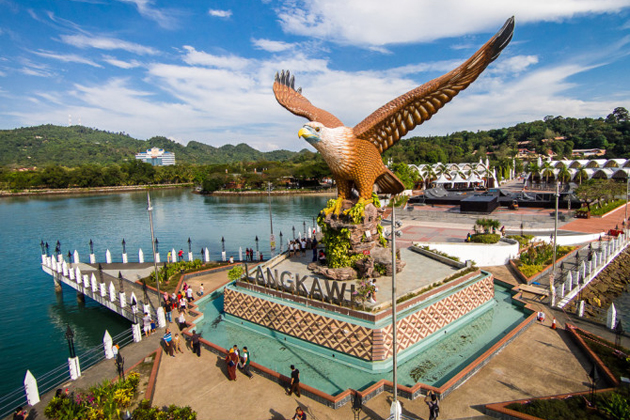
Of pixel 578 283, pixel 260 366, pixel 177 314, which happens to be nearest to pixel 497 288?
pixel 578 283

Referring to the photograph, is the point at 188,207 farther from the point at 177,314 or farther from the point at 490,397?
the point at 490,397

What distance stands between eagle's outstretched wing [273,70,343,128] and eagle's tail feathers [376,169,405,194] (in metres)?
3.37

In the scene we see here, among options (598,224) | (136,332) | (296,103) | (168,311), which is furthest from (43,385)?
(598,224)

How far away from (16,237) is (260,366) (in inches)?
1945

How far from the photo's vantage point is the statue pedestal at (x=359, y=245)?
16.7m

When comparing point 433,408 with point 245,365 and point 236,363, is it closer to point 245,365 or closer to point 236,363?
point 245,365

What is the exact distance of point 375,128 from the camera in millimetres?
16156

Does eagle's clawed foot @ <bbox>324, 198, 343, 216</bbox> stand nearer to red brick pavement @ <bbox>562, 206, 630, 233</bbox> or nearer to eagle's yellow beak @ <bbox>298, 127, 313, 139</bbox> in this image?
eagle's yellow beak @ <bbox>298, 127, 313, 139</bbox>

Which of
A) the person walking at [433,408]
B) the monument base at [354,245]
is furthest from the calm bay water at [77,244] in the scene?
the person walking at [433,408]

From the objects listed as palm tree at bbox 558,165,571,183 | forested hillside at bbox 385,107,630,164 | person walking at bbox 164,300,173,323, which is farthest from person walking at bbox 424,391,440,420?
forested hillside at bbox 385,107,630,164

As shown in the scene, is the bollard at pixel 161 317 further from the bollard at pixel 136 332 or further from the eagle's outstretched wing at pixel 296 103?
the eagle's outstretched wing at pixel 296 103

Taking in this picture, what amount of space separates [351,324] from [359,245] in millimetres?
5071

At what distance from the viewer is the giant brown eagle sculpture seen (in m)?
14.1

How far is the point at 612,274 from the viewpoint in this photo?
83.7 feet
